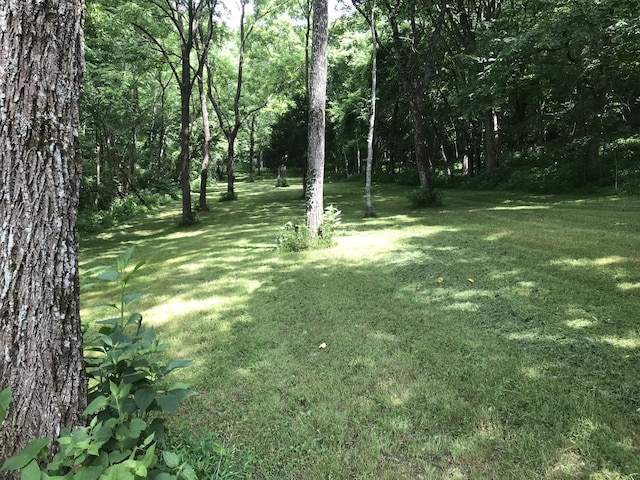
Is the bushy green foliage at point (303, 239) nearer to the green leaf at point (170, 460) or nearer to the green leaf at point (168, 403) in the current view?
the green leaf at point (168, 403)

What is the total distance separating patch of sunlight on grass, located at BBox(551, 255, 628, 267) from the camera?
4.95 meters

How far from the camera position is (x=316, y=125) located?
24.1ft

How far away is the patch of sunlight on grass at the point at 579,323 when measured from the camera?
342 cm

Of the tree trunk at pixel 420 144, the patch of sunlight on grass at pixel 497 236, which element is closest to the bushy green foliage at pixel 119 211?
the tree trunk at pixel 420 144

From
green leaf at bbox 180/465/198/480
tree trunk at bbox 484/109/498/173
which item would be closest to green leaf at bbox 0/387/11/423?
green leaf at bbox 180/465/198/480

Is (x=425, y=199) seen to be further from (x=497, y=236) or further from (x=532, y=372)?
(x=532, y=372)

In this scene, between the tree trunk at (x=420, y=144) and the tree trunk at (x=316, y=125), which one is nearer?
the tree trunk at (x=316, y=125)

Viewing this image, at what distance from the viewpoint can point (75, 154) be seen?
1.70 m

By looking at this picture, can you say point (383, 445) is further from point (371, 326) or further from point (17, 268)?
point (17, 268)

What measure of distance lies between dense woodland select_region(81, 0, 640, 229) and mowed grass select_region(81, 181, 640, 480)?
19.1 ft

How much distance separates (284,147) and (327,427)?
17.7 m

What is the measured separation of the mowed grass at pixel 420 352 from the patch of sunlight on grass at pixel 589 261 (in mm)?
24

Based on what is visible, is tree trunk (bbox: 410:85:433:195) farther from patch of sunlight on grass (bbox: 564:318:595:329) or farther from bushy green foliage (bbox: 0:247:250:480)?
bushy green foliage (bbox: 0:247:250:480)

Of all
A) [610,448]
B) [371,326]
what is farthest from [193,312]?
[610,448]
